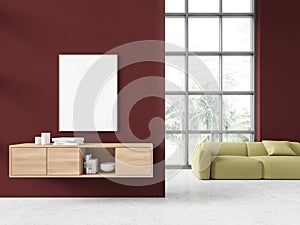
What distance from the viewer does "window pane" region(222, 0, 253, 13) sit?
1078 centimetres

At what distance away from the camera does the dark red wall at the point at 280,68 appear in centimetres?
1034

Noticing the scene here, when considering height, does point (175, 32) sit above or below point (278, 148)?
above

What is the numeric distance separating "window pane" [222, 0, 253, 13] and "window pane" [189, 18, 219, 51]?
14.0 inches

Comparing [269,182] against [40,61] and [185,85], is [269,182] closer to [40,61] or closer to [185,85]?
[185,85]

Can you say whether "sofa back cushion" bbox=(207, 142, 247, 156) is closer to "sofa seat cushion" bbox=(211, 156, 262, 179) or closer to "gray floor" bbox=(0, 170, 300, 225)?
"sofa seat cushion" bbox=(211, 156, 262, 179)

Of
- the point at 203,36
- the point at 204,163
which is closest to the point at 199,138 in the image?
the point at 204,163

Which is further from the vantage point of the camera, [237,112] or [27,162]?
[237,112]

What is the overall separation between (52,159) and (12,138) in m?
0.90

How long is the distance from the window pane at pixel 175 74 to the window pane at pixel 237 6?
5.12ft

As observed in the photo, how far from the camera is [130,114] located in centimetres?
629

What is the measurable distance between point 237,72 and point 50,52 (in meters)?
5.65

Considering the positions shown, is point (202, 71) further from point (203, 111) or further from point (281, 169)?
point (281, 169)

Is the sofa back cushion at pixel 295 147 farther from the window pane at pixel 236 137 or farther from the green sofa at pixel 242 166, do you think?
the window pane at pixel 236 137

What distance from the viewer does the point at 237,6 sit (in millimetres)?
10789
